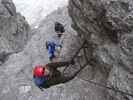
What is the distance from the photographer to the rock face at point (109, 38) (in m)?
8.25

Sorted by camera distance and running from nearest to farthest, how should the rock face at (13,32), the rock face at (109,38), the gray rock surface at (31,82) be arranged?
the rock face at (109,38), the gray rock surface at (31,82), the rock face at (13,32)

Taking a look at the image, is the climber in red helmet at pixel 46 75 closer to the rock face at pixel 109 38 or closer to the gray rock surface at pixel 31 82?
the rock face at pixel 109 38

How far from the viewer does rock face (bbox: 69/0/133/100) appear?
325 inches

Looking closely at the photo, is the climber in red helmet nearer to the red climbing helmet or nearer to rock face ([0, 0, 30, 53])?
the red climbing helmet

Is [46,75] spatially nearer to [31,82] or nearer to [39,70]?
[39,70]

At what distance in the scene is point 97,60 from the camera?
1043cm

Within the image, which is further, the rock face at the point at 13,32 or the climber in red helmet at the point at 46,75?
the rock face at the point at 13,32

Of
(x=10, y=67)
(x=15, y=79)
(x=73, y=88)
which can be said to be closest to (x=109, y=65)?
(x=73, y=88)

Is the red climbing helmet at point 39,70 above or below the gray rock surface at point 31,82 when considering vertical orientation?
above

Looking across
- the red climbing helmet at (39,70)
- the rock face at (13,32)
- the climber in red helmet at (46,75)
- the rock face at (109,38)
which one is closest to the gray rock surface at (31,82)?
the rock face at (109,38)

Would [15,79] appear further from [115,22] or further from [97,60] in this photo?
[115,22]

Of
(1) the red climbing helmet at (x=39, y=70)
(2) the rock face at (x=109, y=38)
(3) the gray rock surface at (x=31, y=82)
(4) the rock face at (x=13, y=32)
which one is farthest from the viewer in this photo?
(4) the rock face at (x=13, y=32)

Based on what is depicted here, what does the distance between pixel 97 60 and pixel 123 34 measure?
2.25 meters

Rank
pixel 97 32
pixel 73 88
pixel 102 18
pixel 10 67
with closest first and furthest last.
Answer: pixel 102 18, pixel 97 32, pixel 73 88, pixel 10 67
